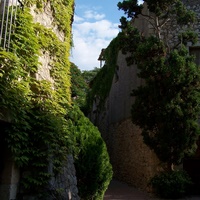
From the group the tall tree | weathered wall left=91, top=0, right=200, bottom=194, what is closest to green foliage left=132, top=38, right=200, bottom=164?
the tall tree

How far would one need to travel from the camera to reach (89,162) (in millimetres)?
6641

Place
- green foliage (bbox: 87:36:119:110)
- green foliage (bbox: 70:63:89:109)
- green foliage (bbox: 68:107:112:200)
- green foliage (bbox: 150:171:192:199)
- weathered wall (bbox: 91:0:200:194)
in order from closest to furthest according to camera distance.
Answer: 1. green foliage (bbox: 68:107:112:200)
2. green foliage (bbox: 150:171:192:199)
3. weathered wall (bbox: 91:0:200:194)
4. green foliage (bbox: 87:36:119:110)
5. green foliage (bbox: 70:63:89:109)

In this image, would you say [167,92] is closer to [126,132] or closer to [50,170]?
[126,132]

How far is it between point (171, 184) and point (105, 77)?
27.3ft

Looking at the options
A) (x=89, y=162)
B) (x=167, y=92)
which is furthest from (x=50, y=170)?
(x=167, y=92)

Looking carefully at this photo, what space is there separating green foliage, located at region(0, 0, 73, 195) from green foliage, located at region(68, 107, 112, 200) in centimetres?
180

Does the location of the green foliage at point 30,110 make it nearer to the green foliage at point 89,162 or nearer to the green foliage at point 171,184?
the green foliage at point 89,162

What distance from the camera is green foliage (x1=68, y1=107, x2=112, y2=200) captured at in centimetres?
657

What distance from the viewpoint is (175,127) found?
882 centimetres

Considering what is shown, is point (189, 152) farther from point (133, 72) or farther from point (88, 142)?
point (133, 72)

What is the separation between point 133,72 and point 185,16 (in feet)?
11.1

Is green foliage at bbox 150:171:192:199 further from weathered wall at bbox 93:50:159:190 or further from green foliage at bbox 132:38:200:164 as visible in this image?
weathered wall at bbox 93:50:159:190

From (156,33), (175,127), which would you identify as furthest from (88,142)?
(156,33)

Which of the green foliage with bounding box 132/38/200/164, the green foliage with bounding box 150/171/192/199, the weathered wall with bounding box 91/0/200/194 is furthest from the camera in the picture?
the weathered wall with bounding box 91/0/200/194
